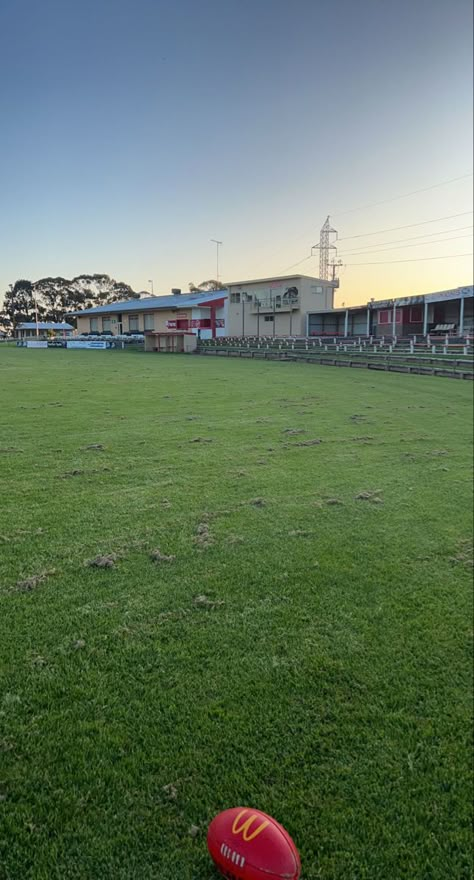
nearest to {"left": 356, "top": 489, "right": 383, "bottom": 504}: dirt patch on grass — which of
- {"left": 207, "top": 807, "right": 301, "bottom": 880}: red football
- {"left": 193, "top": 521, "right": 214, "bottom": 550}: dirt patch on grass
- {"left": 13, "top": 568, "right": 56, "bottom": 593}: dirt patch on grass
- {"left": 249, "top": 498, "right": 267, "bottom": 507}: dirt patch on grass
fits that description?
{"left": 249, "top": 498, "right": 267, "bottom": 507}: dirt patch on grass

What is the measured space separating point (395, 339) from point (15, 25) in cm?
2726

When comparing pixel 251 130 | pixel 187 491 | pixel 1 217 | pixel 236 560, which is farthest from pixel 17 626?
pixel 1 217

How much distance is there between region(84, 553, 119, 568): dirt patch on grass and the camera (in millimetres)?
3234

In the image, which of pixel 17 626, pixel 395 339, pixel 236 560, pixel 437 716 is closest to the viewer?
pixel 437 716

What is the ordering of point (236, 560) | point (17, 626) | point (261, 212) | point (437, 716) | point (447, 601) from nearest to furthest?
1. point (437, 716)
2. point (17, 626)
3. point (447, 601)
4. point (236, 560)
5. point (261, 212)

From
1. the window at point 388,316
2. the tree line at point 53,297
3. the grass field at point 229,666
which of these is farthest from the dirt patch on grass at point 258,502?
the tree line at point 53,297

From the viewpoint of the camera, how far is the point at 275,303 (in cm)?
Result: 4475

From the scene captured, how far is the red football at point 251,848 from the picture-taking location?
4.61ft

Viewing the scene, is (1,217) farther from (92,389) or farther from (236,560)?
(236,560)

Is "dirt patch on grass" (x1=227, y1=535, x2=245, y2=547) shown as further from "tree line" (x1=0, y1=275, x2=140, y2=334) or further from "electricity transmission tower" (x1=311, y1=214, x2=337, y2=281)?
"tree line" (x1=0, y1=275, x2=140, y2=334)

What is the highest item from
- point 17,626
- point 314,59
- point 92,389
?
point 314,59

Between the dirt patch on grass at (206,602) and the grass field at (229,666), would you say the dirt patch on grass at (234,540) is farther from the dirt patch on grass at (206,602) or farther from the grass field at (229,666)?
the dirt patch on grass at (206,602)

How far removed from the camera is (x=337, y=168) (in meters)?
18.1

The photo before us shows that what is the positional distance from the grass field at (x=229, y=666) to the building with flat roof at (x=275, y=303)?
40.3m
